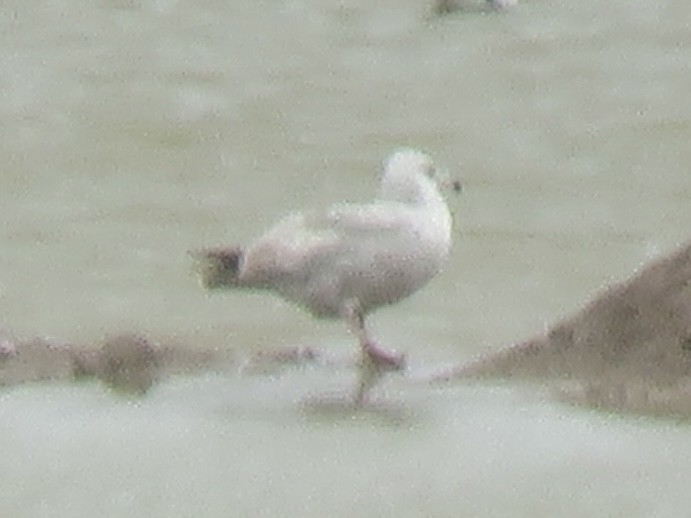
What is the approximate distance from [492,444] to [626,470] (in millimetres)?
429

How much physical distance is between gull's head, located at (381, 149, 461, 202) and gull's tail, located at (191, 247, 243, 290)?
1.77ft

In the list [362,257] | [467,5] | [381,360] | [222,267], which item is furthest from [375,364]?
[467,5]

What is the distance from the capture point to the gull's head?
29.6ft

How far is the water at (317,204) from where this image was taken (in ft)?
23.9

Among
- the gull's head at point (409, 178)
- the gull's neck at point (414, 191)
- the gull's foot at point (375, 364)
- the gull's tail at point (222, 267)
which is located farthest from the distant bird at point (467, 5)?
the gull's foot at point (375, 364)

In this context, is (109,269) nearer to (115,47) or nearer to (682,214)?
(682,214)

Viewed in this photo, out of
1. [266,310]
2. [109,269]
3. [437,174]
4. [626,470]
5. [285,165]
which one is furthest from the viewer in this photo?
[285,165]

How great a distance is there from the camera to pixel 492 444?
7.52 metres

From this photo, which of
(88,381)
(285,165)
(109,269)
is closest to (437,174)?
(88,381)

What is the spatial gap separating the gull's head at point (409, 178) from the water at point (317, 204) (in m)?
0.57

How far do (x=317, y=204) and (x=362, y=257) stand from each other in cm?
568

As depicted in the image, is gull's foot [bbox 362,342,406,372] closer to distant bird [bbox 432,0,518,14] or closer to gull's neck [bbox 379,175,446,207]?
gull's neck [bbox 379,175,446,207]

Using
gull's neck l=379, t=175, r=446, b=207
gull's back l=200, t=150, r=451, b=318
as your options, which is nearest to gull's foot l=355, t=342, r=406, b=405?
gull's back l=200, t=150, r=451, b=318

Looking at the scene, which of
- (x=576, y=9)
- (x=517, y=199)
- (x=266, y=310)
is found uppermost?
(x=266, y=310)
